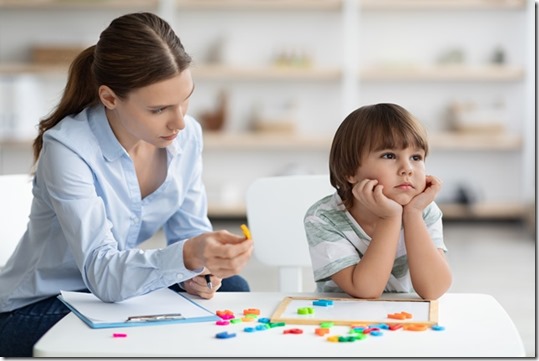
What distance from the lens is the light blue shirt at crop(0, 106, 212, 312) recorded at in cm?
150

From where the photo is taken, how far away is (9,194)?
206cm

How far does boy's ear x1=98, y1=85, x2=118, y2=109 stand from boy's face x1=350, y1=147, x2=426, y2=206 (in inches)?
20.4

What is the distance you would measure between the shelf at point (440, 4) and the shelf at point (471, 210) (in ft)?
4.10

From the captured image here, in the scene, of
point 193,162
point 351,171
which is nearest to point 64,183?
point 193,162

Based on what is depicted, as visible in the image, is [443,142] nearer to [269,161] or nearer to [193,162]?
[269,161]

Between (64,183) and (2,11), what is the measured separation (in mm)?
4549

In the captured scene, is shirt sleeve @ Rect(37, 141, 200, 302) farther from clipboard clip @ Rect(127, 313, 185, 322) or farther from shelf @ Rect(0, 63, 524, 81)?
shelf @ Rect(0, 63, 524, 81)

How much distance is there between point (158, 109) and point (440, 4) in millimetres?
4147

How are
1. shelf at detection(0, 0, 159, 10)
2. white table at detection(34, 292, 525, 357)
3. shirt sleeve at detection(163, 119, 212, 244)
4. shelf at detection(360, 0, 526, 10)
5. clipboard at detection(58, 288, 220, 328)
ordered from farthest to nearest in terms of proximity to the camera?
1. shelf at detection(0, 0, 159, 10)
2. shelf at detection(360, 0, 526, 10)
3. shirt sleeve at detection(163, 119, 212, 244)
4. clipboard at detection(58, 288, 220, 328)
5. white table at detection(34, 292, 525, 357)

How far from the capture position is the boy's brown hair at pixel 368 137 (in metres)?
1.60

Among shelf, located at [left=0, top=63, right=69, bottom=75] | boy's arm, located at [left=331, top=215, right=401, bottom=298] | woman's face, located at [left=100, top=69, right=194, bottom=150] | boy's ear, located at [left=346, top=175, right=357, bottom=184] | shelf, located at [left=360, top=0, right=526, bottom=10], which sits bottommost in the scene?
boy's arm, located at [left=331, top=215, right=401, bottom=298]

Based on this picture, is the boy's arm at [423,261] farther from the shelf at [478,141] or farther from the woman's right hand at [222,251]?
the shelf at [478,141]

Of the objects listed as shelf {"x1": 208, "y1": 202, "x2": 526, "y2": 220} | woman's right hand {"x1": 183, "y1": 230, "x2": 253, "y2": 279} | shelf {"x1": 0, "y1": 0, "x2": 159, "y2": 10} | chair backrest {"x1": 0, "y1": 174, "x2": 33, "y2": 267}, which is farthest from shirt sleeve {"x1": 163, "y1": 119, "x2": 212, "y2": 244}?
shelf {"x1": 0, "y1": 0, "x2": 159, "y2": 10}

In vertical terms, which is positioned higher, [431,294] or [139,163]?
[139,163]
